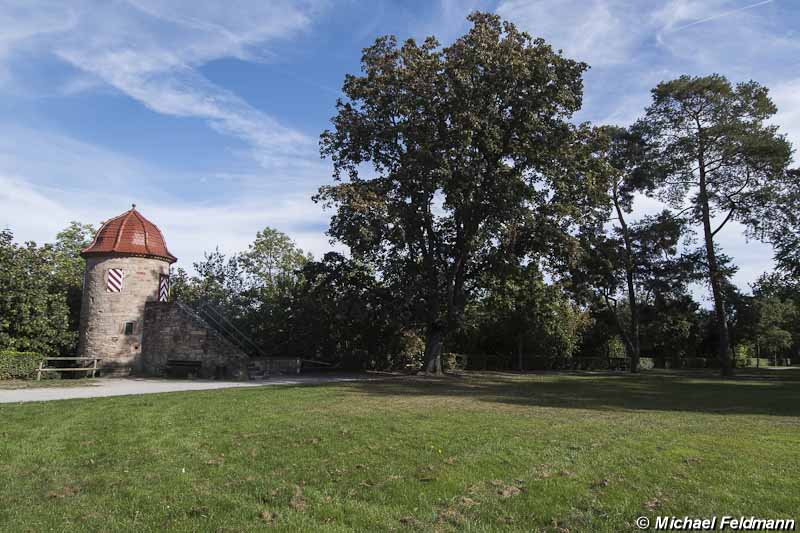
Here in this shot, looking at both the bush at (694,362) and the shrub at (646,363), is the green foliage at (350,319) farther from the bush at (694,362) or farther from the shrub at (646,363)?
the bush at (694,362)

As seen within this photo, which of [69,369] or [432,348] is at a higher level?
[432,348]

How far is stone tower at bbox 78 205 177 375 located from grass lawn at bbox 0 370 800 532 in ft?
45.1

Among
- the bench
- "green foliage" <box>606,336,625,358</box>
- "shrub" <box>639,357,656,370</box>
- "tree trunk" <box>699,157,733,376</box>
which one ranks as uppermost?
"tree trunk" <box>699,157,733,376</box>

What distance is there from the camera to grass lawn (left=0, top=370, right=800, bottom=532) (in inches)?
213

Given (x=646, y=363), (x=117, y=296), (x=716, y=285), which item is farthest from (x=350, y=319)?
(x=646, y=363)

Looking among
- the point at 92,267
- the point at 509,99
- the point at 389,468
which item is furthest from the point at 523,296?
the point at 389,468

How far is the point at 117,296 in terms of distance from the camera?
2517 centimetres

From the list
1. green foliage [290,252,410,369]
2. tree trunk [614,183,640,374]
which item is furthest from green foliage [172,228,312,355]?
tree trunk [614,183,640,374]

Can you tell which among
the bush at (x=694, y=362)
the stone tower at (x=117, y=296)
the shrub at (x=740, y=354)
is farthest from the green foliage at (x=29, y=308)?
the shrub at (x=740, y=354)

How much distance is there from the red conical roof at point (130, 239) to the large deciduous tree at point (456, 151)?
8969 mm

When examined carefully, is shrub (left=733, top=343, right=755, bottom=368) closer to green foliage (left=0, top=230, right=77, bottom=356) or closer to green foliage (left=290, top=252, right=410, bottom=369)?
green foliage (left=290, top=252, right=410, bottom=369)

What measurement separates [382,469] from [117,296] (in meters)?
22.4

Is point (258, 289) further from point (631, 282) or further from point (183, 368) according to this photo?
point (631, 282)

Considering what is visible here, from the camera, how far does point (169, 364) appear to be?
950 inches
